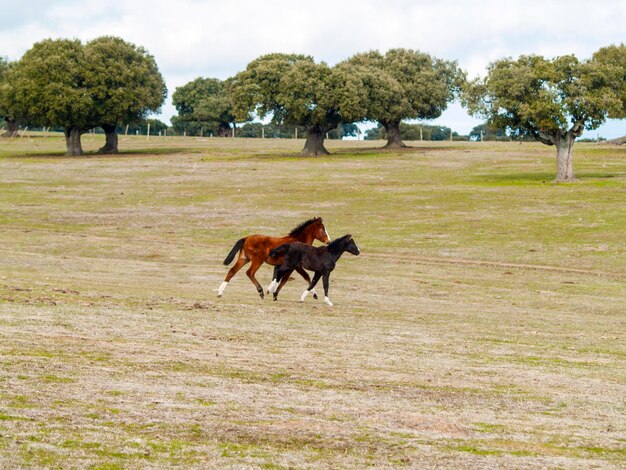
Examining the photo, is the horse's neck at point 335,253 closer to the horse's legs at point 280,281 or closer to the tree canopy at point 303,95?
the horse's legs at point 280,281

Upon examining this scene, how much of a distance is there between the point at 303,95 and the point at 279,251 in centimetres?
7811

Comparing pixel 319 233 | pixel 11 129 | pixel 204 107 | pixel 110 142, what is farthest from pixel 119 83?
pixel 319 233

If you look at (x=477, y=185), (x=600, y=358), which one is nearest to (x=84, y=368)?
(x=600, y=358)

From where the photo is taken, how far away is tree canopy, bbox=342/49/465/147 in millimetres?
109062

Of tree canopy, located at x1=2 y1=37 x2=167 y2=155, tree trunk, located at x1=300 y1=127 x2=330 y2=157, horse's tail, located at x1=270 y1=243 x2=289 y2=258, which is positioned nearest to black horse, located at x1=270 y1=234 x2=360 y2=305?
horse's tail, located at x1=270 y1=243 x2=289 y2=258

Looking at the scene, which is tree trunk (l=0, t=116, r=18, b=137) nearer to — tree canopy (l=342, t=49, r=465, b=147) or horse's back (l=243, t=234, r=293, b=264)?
tree canopy (l=342, t=49, r=465, b=147)

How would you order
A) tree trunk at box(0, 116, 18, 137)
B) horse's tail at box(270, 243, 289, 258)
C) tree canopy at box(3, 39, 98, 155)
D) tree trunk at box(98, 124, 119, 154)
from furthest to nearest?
tree trunk at box(0, 116, 18, 137)
tree trunk at box(98, 124, 119, 154)
tree canopy at box(3, 39, 98, 155)
horse's tail at box(270, 243, 289, 258)

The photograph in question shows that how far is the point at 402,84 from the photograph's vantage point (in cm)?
11706

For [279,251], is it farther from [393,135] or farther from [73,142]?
[393,135]

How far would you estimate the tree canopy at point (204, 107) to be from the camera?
582 feet

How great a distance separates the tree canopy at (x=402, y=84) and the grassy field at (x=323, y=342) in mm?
50191

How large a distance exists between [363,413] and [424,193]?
57.4 metres

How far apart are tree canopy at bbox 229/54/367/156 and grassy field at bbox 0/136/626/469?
43.3 metres

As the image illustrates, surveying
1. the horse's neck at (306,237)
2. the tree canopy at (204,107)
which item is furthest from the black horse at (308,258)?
the tree canopy at (204,107)
